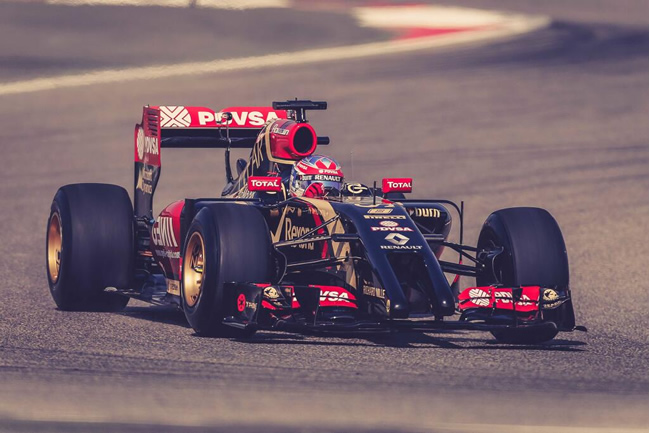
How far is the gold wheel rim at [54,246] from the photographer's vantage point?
506 inches

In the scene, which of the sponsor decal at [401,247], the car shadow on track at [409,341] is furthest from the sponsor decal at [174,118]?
the sponsor decal at [401,247]

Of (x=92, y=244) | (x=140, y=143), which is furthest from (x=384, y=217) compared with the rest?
(x=140, y=143)

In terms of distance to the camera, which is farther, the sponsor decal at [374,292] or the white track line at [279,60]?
the white track line at [279,60]

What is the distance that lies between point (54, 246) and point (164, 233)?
1.42 metres

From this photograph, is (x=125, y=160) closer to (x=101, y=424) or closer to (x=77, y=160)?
(x=77, y=160)

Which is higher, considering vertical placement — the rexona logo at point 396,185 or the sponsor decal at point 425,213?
the rexona logo at point 396,185

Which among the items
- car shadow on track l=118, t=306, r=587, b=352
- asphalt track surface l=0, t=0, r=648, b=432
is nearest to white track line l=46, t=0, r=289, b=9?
asphalt track surface l=0, t=0, r=648, b=432

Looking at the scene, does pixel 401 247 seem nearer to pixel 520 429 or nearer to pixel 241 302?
pixel 241 302

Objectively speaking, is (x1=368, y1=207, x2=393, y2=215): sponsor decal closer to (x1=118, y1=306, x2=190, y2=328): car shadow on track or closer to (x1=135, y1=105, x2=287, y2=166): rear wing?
(x1=118, y1=306, x2=190, y2=328): car shadow on track

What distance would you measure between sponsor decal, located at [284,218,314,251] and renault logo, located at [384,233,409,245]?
947 mm

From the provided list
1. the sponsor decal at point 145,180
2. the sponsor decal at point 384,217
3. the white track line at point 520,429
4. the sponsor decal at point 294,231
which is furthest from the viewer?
the sponsor decal at point 145,180

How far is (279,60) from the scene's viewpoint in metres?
32.0

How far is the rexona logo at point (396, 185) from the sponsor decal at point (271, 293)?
2079 millimetres

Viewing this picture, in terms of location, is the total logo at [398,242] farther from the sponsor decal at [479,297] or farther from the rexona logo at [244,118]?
the rexona logo at [244,118]
